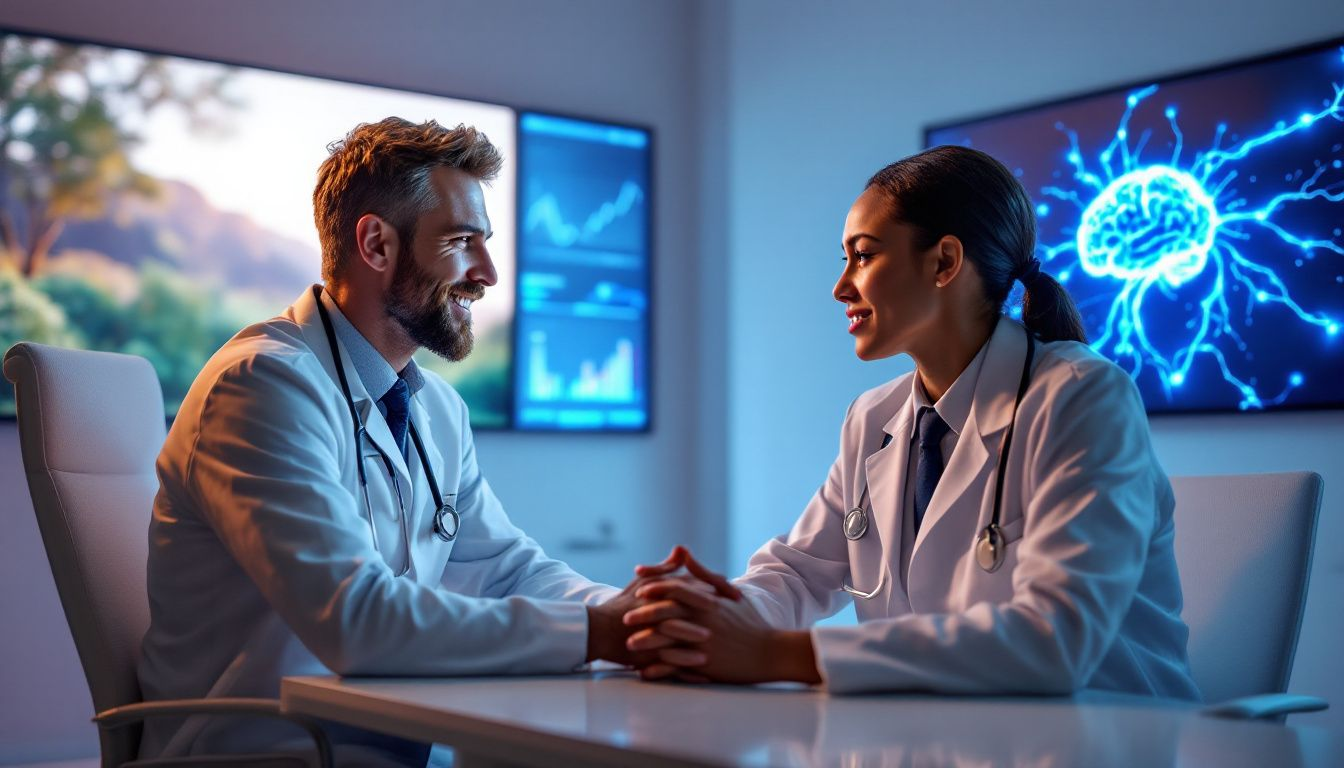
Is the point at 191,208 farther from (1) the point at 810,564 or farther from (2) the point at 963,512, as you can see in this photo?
(2) the point at 963,512

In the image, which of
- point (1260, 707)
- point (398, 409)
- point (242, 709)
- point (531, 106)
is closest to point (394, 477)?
point (398, 409)

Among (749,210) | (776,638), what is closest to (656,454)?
(749,210)

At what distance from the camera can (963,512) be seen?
173 centimetres

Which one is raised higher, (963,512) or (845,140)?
(845,140)

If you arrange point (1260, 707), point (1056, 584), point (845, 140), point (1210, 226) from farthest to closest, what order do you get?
point (845, 140) < point (1210, 226) < point (1056, 584) < point (1260, 707)

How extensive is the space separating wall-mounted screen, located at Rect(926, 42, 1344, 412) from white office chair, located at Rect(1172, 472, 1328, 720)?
5.20 feet

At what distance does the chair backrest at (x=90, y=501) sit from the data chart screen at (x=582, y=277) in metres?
2.57

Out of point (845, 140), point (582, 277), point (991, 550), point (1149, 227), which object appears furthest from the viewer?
point (582, 277)

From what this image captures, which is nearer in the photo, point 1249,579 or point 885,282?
point 1249,579

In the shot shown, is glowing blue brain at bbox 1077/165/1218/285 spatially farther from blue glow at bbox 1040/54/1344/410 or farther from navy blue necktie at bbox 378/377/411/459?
navy blue necktie at bbox 378/377/411/459

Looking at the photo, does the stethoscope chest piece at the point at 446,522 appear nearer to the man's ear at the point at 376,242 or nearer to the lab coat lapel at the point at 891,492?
the man's ear at the point at 376,242

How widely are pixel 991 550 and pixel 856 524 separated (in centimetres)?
30

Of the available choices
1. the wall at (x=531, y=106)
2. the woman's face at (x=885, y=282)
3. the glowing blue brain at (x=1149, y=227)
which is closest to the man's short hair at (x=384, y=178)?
the woman's face at (x=885, y=282)

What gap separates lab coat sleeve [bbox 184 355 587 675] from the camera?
1.41m
